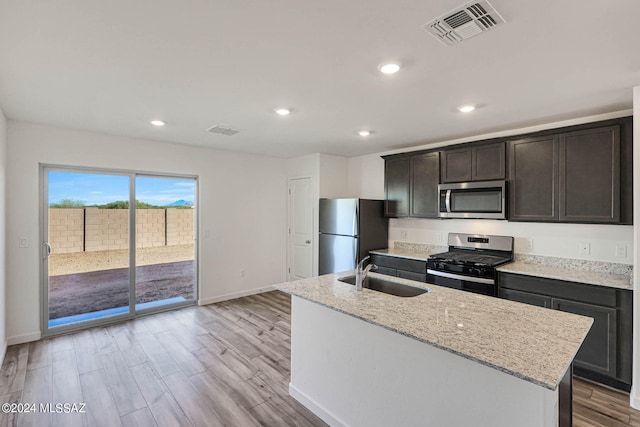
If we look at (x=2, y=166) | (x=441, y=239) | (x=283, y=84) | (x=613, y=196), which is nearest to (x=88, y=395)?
(x=2, y=166)

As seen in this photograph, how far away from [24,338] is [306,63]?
4.25m

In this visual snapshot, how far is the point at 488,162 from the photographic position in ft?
12.0

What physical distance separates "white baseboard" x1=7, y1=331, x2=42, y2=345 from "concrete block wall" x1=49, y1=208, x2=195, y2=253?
3.11 feet

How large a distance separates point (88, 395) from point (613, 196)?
15.7 ft

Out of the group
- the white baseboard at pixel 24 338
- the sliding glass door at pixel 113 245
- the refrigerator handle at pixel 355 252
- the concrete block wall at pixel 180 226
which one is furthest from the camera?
the concrete block wall at pixel 180 226

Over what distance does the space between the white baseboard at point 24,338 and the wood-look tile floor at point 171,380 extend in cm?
13

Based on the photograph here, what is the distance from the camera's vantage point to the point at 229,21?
163 cm

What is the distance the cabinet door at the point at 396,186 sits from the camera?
4508 millimetres

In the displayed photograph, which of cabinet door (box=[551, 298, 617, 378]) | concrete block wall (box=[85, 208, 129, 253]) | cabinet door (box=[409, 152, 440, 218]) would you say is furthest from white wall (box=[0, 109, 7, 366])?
cabinet door (box=[551, 298, 617, 378])

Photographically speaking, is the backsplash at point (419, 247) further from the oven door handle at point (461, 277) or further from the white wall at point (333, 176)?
the white wall at point (333, 176)

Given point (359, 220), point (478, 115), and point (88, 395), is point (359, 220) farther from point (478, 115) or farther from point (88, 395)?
point (88, 395)

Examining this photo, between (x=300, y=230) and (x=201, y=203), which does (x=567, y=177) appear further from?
(x=201, y=203)

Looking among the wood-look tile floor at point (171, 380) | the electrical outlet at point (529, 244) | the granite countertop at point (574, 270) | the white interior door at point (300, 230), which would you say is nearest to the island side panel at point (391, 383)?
the wood-look tile floor at point (171, 380)

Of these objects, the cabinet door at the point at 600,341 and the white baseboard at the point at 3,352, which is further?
the white baseboard at the point at 3,352
